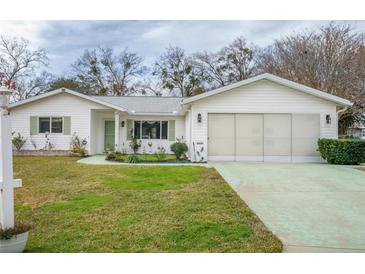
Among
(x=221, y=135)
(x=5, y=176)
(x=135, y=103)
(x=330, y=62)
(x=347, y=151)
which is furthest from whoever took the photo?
(x=330, y=62)

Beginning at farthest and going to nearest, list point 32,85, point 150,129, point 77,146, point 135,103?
point 32,85
point 135,103
point 150,129
point 77,146

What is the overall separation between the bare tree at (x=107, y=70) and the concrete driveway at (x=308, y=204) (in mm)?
24604

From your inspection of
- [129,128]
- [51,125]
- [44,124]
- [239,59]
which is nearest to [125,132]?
[129,128]

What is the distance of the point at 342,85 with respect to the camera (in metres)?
22.3

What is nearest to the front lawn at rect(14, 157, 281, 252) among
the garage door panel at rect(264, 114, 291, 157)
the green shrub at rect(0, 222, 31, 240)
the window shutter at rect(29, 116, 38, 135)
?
the green shrub at rect(0, 222, 31, 240)

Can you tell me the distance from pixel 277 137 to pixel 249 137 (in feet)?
4.16

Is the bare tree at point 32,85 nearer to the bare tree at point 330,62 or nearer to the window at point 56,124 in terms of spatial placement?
the window at point 56,124

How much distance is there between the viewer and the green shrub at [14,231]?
3.28 metres

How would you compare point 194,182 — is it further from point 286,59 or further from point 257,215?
point 286,59

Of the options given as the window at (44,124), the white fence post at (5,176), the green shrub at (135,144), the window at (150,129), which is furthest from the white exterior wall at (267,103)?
the white fence post at (5,176)

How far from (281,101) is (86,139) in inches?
399

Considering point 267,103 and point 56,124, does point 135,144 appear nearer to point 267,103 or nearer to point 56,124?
point 56,124

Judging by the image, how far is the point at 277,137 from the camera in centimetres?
1315

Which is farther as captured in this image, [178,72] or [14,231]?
[178,72]
